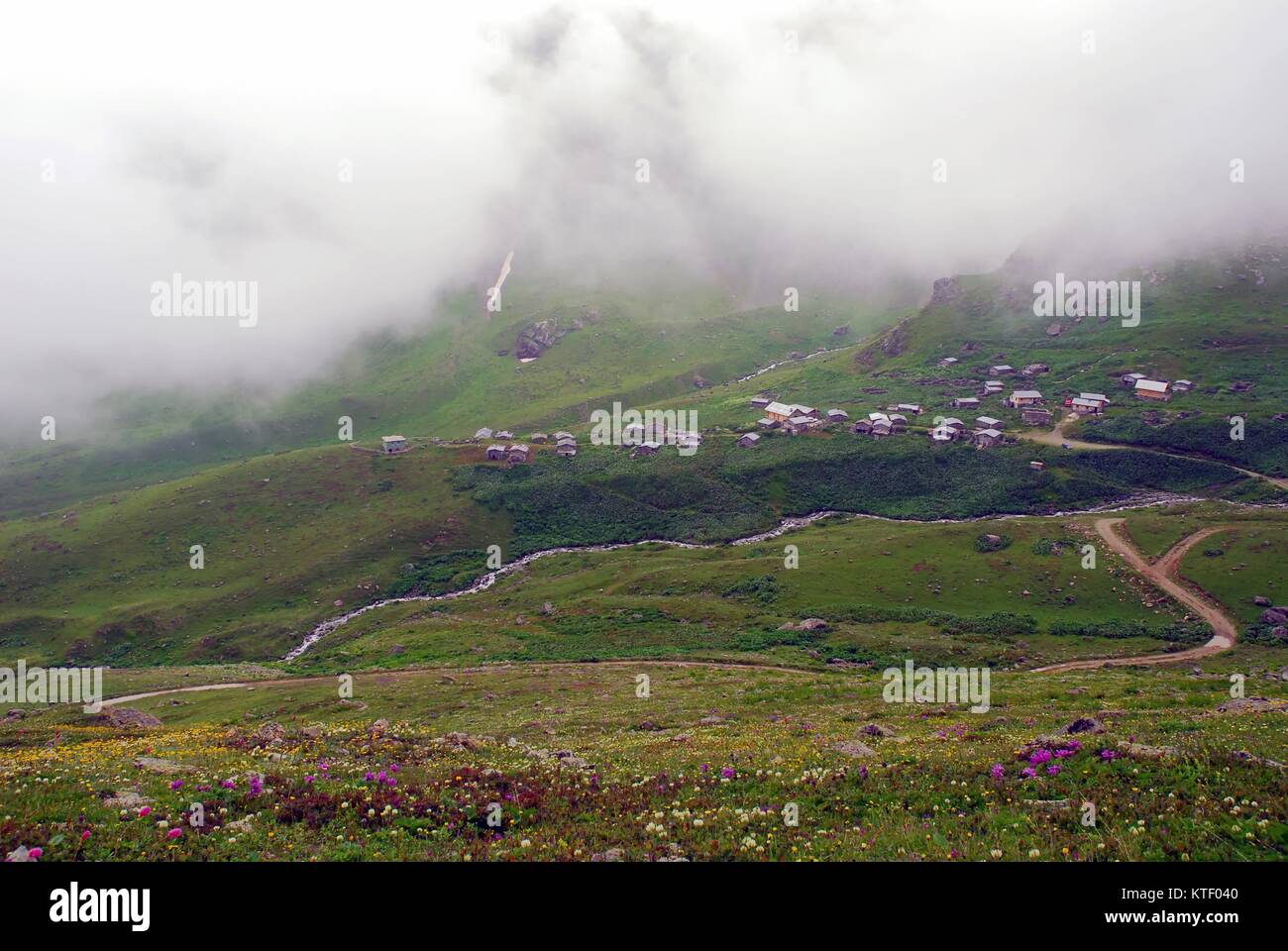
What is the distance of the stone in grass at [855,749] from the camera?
22422 mm

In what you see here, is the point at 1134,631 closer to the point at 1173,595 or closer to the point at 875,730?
the point at 1173,595

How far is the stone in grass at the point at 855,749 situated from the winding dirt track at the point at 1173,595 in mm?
42905

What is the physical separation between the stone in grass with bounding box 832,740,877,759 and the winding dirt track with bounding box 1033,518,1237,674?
141 ft

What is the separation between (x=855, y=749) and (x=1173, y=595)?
7621 centimetres

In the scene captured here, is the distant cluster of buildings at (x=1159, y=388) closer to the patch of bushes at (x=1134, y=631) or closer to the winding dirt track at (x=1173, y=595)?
the winding dirt track at (x=1173, y=595)

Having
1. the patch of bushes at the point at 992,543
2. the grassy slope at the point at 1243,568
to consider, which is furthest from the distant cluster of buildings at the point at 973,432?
the grassy slope at the point at 1243,568

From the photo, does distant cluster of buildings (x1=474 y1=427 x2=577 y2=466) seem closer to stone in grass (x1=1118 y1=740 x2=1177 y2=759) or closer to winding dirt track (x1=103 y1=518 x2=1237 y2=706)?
winding dirt track (x1=103 y1=518 x2=1237 y2=706)

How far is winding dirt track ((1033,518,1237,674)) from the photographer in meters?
61.5

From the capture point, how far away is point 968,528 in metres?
102

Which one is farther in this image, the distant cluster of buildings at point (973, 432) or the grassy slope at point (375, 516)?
the distant cluster of buildings at point (973, 432)

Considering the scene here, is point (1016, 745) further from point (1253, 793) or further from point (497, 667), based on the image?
point (497, 667)

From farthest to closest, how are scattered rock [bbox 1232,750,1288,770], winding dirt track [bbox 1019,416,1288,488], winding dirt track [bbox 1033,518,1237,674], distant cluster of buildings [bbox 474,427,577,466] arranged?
distant cluster of buildings [bbox 474,427,577,466]
winding dirt track [bbox 1019,416,1288,488]
winding dirt track [bbox 1033,518,1237,674]
scattered rock [bbox 1232,750,1288,770]

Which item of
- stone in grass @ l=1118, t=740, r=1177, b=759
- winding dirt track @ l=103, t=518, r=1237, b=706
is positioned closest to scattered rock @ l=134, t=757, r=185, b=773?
stone in grass @ l=1118, t=740, r=1177, b=759
